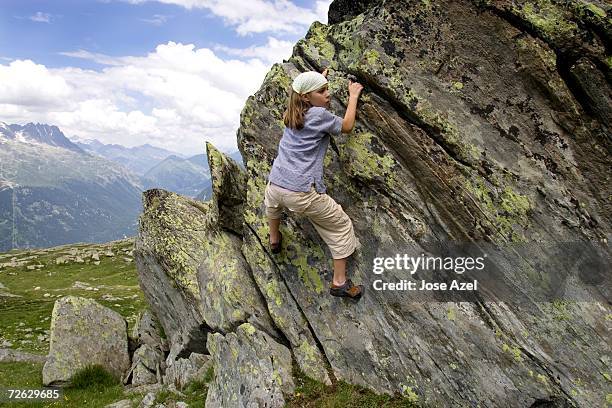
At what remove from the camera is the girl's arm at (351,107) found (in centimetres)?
1302

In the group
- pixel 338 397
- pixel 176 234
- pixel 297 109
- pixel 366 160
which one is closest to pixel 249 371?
pixel 338 397

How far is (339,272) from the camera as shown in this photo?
14789 millimetres

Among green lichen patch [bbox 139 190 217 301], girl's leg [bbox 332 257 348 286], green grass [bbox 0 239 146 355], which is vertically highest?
girl's leg [bbox 332 257 348 286]

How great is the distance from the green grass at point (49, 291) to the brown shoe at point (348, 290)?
1700 inches

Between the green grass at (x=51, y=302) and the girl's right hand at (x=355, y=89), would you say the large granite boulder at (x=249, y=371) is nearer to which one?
the green grass at (x=51, y=302)

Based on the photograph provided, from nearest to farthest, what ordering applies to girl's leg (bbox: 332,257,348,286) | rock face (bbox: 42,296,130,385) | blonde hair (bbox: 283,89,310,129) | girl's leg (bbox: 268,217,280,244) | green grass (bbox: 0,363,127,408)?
blonde hair (bbox: 283,89,310,129)
girl's leg (bbox: 332,257,348,286)
girl's leg (bbox: 268,217,280,244)
green grass (bbox: 0,363,127,408)
rock face (bbox: 42,296,130,385)

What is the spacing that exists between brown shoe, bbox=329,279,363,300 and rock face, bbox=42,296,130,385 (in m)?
20.1

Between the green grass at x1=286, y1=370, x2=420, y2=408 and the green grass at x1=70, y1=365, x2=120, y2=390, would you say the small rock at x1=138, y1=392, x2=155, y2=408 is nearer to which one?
the green grass at x1=70, y1=365, x2=120, y2=390

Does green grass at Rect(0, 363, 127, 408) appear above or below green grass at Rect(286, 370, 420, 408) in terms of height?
below

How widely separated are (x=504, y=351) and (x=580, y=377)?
81.4 inches

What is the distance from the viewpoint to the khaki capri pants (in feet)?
44.3

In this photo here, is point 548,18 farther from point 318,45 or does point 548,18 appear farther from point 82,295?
point 82,295

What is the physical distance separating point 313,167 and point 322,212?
1.58 meters

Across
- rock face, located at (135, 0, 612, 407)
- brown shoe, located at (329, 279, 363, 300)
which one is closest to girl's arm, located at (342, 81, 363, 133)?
rock face, located at (135, 0, 612, 407)
